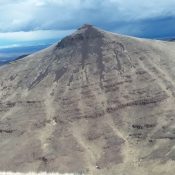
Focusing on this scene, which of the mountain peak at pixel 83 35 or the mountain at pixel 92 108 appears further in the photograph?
the mountain peak at pixel 83 35

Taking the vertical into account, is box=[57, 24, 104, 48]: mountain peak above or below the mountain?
above

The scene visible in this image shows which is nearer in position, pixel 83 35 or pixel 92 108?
pixel 92 108

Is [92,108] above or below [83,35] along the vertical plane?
below

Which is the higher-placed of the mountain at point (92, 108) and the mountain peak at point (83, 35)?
the mountain peak at point (83, 35)

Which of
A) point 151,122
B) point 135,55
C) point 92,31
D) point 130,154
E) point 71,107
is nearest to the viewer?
point 130,154

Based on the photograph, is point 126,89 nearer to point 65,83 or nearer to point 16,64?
point 65,83

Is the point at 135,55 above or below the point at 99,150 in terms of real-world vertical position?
above

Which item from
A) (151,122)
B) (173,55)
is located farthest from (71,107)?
(173,55)

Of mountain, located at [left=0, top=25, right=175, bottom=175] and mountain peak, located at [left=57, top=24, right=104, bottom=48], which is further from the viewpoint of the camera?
mountain peak, located at [left=57, top=24, right=104, bottom=48]
